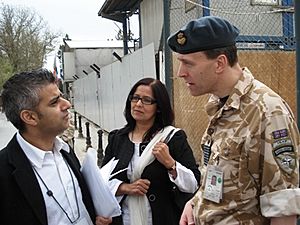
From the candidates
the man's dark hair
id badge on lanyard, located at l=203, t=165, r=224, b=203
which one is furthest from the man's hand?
the man's dark hair

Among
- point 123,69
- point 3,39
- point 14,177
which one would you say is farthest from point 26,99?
point 3,39

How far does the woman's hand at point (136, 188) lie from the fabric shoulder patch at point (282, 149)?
4.06 feet

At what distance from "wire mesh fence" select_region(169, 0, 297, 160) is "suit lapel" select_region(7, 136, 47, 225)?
2.98 m

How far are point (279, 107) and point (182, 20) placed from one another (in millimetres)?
5484

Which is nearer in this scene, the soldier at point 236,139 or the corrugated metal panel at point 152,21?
the soldier at point 236,139

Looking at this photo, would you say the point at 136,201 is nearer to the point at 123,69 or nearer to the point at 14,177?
the point at 14,177

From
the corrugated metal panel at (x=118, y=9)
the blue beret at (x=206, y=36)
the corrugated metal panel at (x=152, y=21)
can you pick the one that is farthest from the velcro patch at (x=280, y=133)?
the corrugated metal panel at (x=118, y=9)

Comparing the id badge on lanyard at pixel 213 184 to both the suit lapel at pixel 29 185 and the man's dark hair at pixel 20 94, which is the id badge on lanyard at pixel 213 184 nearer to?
the suit lapel at pixel 29 185

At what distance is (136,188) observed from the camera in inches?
102

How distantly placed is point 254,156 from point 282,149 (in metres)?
0.11

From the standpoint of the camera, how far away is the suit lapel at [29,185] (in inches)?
72.7

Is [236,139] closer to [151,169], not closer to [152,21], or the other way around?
[151,169]

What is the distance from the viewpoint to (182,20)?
268 inches

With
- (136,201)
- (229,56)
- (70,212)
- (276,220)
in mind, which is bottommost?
(136,201)
